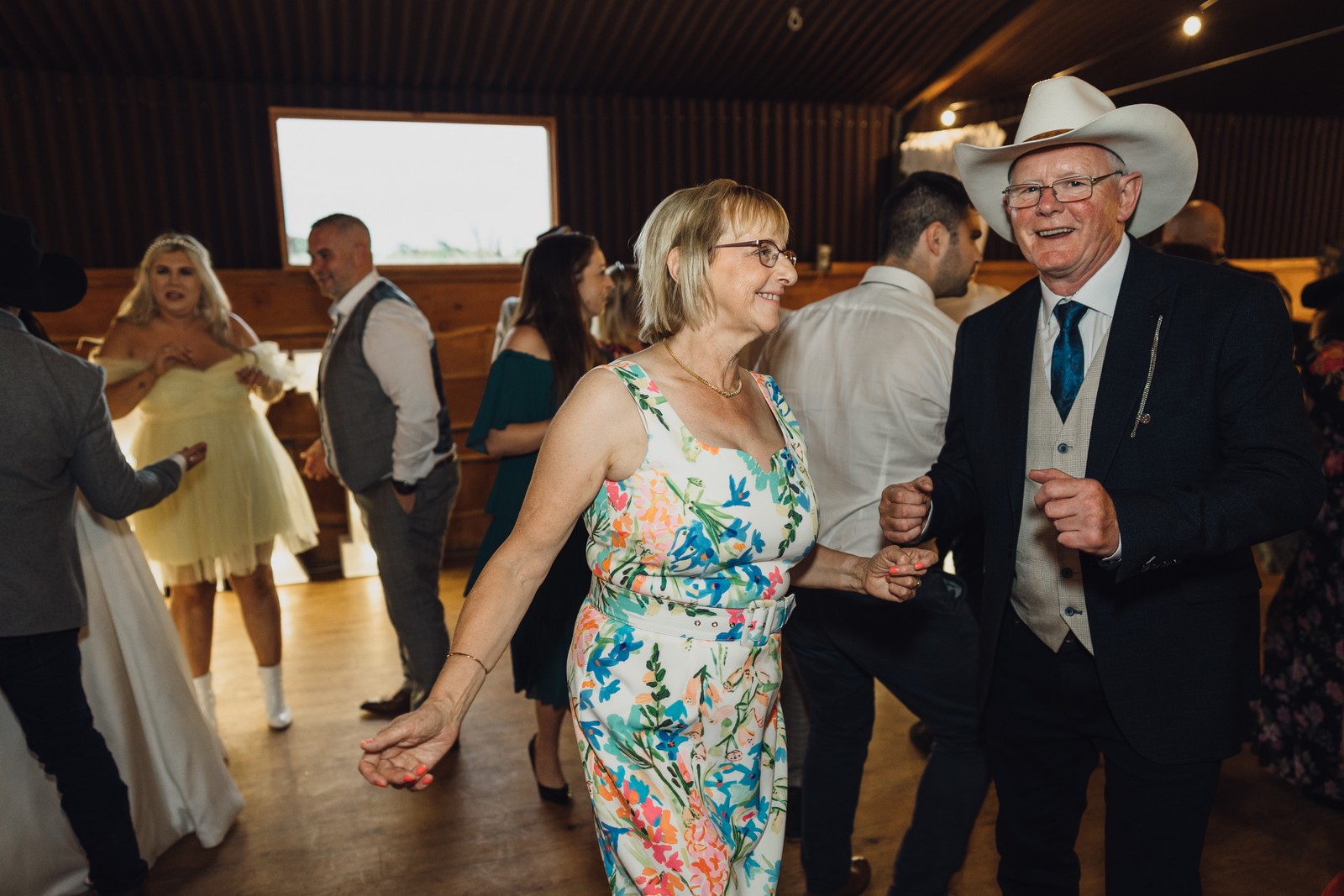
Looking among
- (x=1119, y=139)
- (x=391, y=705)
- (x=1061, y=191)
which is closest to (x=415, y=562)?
(x=391, y=705)

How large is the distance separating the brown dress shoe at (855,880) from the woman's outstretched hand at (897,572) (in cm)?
121

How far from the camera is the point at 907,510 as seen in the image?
5.80 ft

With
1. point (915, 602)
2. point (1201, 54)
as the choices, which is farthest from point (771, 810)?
point (1201, 54)

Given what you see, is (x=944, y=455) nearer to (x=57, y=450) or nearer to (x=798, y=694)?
(x=798, y=694)

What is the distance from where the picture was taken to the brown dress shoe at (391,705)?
383 cm

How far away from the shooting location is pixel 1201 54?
766 cm

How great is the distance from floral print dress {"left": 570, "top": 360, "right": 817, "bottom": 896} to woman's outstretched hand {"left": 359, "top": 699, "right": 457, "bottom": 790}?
361 mm

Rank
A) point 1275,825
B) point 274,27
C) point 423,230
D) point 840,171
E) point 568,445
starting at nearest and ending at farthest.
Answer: point 568,445, point 1275,825, point 274,27, point 423,230, point 840,171

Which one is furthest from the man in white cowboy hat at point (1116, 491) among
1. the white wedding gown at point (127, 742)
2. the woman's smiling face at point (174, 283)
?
the woman's smiling face at point (174, 283)

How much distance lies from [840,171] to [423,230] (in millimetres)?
3309

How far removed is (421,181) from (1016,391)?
219 inches

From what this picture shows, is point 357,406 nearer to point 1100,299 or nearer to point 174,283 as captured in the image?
point 174,283

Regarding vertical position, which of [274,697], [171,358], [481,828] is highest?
[171,358]

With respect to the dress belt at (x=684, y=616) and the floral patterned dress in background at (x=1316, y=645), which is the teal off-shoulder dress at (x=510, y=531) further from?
the floral patterned dress in background at (x=1316, y=645)
